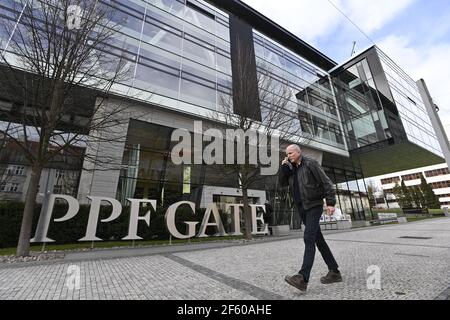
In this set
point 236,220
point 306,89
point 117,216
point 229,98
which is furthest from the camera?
point 306,89

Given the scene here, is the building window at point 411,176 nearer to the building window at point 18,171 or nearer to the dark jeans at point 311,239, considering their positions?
the dark jeans at point 311,239

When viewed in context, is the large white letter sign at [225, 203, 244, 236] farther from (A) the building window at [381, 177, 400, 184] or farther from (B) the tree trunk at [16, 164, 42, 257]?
(A) the building window at [381, 177, 400, 184]

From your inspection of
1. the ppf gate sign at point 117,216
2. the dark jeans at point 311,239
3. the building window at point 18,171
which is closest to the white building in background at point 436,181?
the ppf gate sign at point 117,216

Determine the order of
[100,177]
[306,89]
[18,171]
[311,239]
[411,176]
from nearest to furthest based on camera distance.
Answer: [311,239] → [18,171] → [100,177] → [306,89] → [411,176]

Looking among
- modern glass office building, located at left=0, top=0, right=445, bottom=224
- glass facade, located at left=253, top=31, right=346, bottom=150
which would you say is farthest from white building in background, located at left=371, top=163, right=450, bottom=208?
glass facade, located at left=253, top=31, right=346, bottom=150

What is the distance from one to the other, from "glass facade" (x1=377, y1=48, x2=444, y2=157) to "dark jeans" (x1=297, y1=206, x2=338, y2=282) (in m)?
24.5

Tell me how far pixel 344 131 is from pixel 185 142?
62.9ft

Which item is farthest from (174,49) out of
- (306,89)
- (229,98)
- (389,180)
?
(389,180)

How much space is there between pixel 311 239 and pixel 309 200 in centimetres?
49

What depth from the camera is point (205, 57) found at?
1842 centimetres

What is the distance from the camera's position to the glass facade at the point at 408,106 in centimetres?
2305

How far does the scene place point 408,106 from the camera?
994 inches

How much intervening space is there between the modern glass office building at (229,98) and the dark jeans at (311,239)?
6000 millimetres

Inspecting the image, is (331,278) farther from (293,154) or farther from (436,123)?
(436,123)
